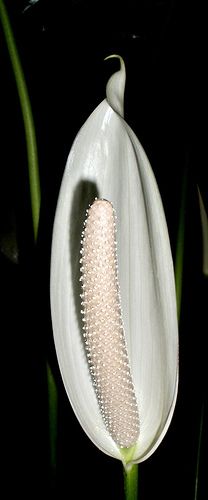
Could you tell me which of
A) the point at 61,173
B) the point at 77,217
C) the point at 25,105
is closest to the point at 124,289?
the point at 77,217

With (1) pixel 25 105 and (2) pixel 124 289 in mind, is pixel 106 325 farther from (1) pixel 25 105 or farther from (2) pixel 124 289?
(1) pixel 25 105

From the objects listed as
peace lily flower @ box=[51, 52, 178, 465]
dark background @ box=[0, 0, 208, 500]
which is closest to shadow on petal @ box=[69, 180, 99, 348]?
peace lily flower @ box=[51, 52, 178, 465]

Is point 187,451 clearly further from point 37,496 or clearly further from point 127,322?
point 127,322

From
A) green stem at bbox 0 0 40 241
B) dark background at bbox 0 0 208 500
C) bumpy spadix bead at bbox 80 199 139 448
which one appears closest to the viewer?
bumpy spadix bead at bbox 80 199 139 448

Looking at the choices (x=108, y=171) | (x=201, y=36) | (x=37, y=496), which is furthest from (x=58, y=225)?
(x=37, y=496)

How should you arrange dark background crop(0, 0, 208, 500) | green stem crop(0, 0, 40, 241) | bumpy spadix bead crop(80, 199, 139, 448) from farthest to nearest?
dark background crop(0, 0, 208, 500)
green stem crop(0, 0, 40, 241)
bumpy spadix bead crop(80, 199, 139, 448)

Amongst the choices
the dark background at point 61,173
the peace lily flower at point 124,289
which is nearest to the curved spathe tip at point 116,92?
the peace lily flower at point 124,289

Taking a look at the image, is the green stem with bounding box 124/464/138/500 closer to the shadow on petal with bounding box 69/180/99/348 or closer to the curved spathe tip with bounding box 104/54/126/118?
the shadow on petal with bounding box 69/180/99/348

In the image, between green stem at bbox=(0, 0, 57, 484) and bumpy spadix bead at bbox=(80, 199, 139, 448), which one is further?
green stem at bbox=(0, 0, 57, 484)
